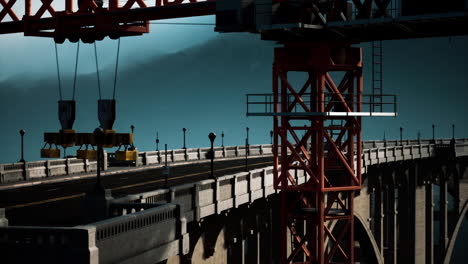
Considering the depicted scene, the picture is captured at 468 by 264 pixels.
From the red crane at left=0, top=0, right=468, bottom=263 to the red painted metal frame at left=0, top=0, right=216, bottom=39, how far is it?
0.19 ft

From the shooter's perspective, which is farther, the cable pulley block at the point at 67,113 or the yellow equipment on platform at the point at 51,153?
the cable pulley block at the point at 67,113

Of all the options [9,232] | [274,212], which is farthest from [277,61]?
[9,232]

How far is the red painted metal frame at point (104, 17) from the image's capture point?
41.7 m

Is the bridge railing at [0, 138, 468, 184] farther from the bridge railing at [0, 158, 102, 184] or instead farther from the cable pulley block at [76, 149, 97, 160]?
the cable pulley block at [76, 149, 97, 160]

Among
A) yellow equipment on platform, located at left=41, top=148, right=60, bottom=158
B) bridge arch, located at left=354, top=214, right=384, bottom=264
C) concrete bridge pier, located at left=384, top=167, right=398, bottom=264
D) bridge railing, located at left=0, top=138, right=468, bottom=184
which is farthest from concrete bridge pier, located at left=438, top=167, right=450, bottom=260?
yellow equipment on platform, located at left=41, top=148, right=60, bottom=158

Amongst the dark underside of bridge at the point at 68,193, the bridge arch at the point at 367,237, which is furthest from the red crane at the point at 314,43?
the bridge arch at the point at 367,237

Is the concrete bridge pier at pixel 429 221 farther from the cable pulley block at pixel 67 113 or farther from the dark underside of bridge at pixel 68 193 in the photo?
the cable pulley block at pixel 67 113

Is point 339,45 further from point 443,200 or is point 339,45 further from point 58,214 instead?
point 443,200

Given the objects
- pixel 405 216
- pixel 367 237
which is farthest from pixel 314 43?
pixel 405 216

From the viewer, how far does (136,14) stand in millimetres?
43469

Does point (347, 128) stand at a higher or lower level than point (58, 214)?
higher

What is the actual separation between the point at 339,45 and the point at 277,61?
299cm

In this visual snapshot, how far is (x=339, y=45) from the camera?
38.2 metres

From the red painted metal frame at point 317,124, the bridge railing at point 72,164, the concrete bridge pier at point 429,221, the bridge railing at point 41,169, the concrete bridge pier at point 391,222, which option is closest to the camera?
the red painted metal frame at point 317,124
